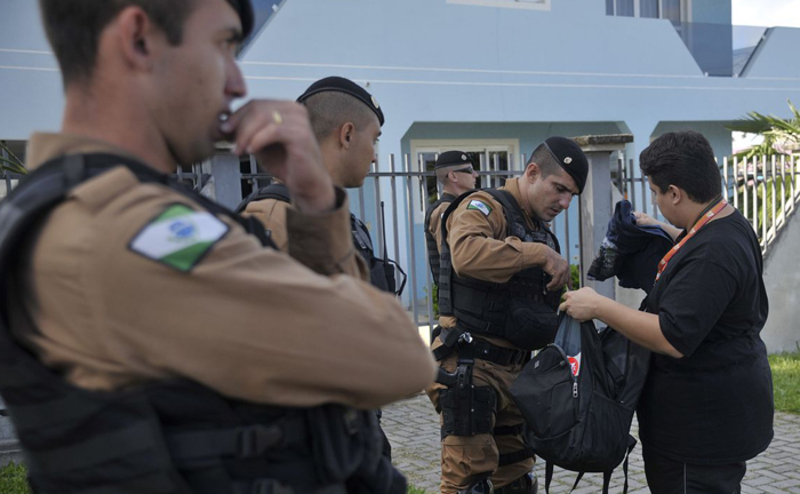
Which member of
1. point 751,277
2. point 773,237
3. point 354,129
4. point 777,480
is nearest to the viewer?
point 354,129

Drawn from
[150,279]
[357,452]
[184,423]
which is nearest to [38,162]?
[150,279]

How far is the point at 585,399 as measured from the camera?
316 cm

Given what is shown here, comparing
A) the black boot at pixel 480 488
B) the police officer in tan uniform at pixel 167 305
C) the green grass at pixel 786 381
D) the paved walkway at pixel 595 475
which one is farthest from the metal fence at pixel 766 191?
the police officer in tan uniform at pixel 167 305

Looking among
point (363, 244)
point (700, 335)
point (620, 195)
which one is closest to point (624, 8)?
point (620, 195)

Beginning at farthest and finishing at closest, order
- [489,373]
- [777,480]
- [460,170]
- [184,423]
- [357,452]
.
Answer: [460,170], [777,480], [489,373], [357,452], [184,423]

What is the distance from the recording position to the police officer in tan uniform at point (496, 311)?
3.94 meters

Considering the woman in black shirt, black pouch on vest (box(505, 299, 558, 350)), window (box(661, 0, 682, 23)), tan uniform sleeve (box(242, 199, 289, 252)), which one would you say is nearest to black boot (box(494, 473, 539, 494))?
black pouch on vest (box(505, 299, 558, 350))

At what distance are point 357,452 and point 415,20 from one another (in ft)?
36.6

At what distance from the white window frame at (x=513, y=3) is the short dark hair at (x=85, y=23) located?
11484 millimetres

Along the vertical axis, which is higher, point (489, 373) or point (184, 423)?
point (184, 423)

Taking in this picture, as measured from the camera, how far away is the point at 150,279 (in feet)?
3.55

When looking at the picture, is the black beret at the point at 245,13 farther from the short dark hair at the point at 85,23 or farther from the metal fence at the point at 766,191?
the metal fence at the point at 766,191

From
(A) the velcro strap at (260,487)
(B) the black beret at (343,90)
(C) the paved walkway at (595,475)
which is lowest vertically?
(C) the paved walkway at (595,475)

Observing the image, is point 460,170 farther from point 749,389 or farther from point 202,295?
point 202,295
